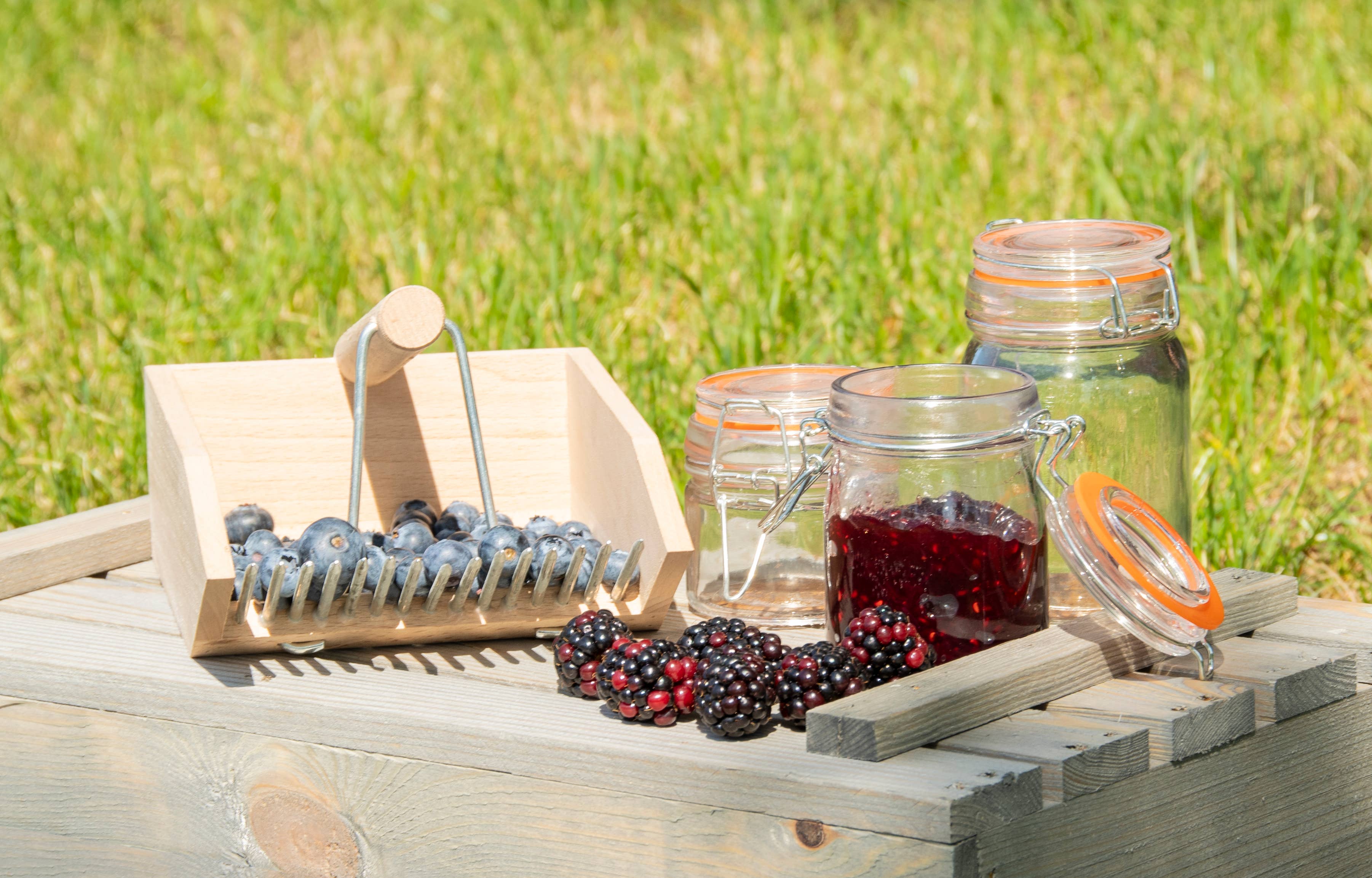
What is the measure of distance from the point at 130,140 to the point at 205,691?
141 inches

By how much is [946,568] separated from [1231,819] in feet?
1.13

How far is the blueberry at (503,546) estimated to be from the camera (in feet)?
5.05

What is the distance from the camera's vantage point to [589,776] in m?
1.31

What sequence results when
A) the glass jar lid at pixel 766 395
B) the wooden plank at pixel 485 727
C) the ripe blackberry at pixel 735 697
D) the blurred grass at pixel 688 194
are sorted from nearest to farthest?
the wooden plank at pixel 485 727 → the ripe blackberry at pixel 735 697 → the glass jar lid at pixel 766 395 → the blurred grass at pixel 688 194

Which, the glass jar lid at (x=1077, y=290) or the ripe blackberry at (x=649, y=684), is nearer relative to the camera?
the ripe blackberry at (x=649, y=684)

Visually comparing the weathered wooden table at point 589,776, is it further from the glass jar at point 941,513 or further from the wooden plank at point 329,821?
the glass jar at point 941,513

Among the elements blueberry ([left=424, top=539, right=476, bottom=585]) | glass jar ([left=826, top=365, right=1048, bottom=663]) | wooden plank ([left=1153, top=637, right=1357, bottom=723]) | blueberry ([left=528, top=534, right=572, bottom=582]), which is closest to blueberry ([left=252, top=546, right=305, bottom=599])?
blueberry ([left=424, top=539, right=476, bottom=585])

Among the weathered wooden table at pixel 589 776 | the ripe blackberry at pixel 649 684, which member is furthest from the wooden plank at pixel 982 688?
the ripe blackberry at pixel 649 684

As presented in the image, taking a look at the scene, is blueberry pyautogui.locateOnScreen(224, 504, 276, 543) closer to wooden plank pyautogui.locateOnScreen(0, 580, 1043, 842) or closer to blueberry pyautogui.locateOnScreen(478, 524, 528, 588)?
wooden plank pyautogui.locateOnScreen(0, 580, 1043, 842)

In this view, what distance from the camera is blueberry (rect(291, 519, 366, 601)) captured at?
4.90 feet

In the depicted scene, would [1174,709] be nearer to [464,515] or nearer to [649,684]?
[649,684]

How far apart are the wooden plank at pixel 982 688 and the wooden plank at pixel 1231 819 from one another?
10 cm

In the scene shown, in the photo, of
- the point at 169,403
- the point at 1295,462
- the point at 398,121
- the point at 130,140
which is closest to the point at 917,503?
the point at 169,403

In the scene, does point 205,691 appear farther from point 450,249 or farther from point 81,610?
point 450,249
